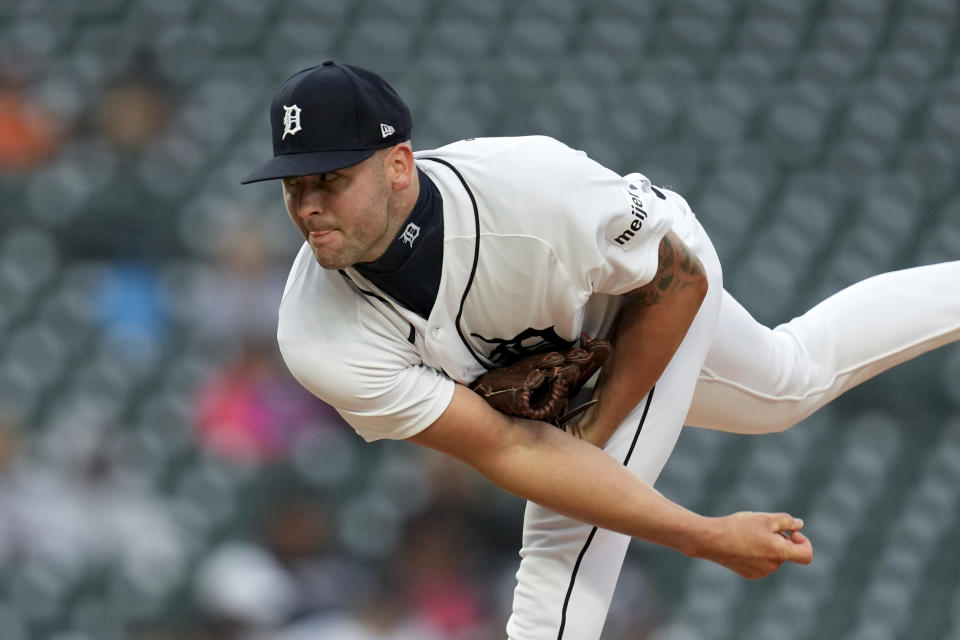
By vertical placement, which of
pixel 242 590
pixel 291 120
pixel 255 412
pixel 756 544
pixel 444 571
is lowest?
pixel 242 590

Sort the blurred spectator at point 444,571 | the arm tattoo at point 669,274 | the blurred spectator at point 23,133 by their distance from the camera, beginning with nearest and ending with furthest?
the arm tattoo at point 669,274 < the blurred spectator at point 444,571 < the blurred spectator at point 23,133

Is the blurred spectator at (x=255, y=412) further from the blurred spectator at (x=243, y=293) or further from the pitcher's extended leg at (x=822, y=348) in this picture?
the pitcher's extended leg at (x=822, y=348)

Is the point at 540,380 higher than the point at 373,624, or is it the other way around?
the point at 540,380

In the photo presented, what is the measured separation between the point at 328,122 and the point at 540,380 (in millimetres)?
565

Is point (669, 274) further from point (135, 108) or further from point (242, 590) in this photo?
point (135, 108)

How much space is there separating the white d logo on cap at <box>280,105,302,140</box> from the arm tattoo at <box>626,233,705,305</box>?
692 mm

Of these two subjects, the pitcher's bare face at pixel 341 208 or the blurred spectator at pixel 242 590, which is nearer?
the pitcher's bare face at pixel 341 208

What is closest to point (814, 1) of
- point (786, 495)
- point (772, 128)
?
point (772, 128)

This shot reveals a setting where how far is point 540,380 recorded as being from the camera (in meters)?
2.15

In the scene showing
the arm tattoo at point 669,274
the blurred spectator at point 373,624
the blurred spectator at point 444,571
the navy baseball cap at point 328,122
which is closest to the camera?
the navy baseball cap at point 328,122

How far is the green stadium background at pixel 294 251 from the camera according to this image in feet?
14.2

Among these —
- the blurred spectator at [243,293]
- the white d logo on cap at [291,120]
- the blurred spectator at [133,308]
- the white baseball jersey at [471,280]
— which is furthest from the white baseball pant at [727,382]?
the blurred spectator at [133,308]

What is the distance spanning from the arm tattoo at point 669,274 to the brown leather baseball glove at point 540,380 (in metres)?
0.12

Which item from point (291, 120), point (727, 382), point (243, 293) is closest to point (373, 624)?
point (243, 293)
